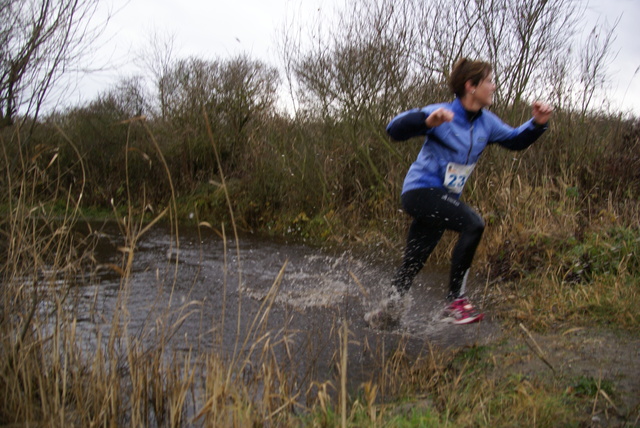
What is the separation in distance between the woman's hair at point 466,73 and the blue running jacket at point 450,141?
0.10 meters

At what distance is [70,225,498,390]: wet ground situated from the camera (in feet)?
11.1

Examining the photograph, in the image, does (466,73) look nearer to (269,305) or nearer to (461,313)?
(461,313)

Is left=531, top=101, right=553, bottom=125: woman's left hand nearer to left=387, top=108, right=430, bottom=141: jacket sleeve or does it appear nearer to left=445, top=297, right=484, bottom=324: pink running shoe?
left=387, top=108, right=430, bottom=141: jacket sleeve

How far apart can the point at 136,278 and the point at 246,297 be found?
1.66 metres

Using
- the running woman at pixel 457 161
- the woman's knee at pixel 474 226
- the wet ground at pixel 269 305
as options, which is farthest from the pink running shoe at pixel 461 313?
the woman's knee at pixel 474 226

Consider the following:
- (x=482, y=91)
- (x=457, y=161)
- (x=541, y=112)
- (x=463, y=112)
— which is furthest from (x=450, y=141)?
(x=541, y=112)

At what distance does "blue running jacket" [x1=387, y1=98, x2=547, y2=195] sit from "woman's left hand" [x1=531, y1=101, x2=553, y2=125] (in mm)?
49

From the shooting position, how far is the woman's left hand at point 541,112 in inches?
175

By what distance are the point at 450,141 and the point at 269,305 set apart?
222cm

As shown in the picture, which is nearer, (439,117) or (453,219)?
(439,117)

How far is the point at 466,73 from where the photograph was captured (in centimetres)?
444

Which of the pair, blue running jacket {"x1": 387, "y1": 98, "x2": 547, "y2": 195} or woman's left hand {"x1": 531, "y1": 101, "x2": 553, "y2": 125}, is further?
woman's left hand {"x1": 531, "y1": 101, "x2": 553, "y2": 125}

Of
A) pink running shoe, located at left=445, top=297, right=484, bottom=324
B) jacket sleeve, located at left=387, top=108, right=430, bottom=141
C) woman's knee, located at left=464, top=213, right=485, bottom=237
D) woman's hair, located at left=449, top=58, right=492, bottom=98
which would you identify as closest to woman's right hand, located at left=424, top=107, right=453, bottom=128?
jacket sleeve, located at left=387, top=108, right=430, bottom=141

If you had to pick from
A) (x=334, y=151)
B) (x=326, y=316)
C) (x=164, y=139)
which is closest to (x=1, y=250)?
(x=326, y=316)
